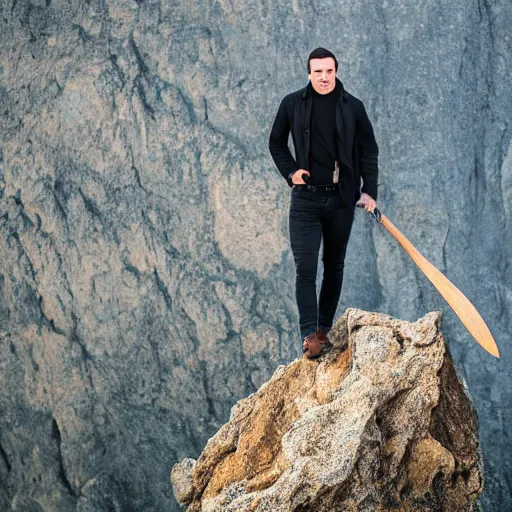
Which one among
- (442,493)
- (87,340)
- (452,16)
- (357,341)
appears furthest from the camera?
(87,340)

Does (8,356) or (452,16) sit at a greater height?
(452,16)

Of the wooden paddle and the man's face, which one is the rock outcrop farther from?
the man's face

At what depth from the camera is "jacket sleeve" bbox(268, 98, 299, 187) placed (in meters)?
4.95

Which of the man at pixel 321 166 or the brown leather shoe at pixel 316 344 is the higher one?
the man at pixel 321 166

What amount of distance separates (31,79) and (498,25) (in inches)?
186

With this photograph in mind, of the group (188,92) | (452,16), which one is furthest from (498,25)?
(188,92)

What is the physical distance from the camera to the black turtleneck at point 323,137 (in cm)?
486

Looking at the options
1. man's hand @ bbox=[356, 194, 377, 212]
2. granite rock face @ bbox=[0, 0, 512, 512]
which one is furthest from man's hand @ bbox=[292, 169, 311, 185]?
granite rock face @ bbox=[0, 0, 512, 512]

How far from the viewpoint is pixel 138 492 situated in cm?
1068

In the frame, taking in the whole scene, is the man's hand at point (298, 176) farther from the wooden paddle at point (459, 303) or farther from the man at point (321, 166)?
the wooden paddle at point (459, 303)

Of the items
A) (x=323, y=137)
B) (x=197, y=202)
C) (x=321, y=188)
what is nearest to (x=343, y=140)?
(x=323, y=137)

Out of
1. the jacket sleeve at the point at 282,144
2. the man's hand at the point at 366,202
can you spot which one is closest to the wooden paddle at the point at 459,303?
the man's hand at the point at 366,202

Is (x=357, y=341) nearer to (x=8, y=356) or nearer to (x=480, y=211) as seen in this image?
(x=480, y=211)

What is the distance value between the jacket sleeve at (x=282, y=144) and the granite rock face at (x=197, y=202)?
5.22m
